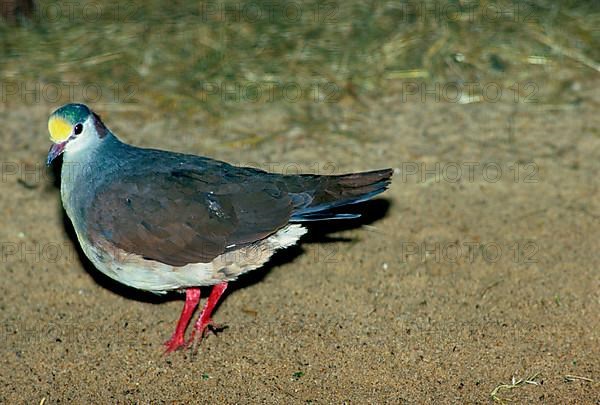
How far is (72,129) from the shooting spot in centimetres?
491

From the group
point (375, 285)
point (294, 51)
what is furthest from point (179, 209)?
point (294, 51)

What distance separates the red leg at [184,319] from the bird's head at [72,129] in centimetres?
104

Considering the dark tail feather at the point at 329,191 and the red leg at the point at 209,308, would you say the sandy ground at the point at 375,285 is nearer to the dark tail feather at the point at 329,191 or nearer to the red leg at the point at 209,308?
the red leg at the point at 209,308

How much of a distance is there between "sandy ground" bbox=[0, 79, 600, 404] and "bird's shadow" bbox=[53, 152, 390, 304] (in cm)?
2

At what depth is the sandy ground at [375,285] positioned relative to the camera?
4.59 m

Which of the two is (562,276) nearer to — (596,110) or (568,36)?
(596,110)

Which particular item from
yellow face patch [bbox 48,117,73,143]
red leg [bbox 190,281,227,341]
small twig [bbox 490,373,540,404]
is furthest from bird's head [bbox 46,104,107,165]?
small twig [bbox 490,373,540,404]

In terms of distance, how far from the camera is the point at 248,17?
842 cm

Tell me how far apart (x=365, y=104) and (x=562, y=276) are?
2598mm

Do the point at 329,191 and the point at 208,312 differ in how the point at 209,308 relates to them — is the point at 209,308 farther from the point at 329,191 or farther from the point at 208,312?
the point at 329,191

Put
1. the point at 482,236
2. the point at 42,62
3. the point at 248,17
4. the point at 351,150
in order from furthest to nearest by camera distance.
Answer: the point at 248,17 → the point at 42,62 → the point at 351,150 → the point at 482,236

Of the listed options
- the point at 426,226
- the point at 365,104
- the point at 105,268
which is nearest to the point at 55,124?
the point at 105,268

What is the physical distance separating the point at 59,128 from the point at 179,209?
85 cm

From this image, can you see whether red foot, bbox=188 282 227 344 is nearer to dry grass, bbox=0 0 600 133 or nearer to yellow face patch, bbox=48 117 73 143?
yellow face patch, bbox=48 117 73 143
